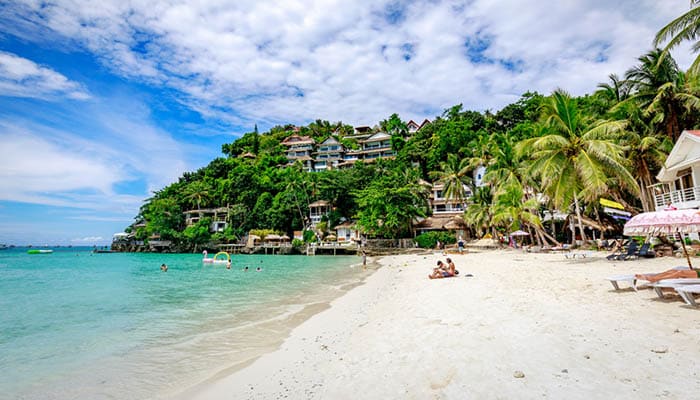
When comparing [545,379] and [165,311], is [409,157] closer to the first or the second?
[165,311]

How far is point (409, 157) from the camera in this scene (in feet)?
170

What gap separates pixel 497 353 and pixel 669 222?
608 cm

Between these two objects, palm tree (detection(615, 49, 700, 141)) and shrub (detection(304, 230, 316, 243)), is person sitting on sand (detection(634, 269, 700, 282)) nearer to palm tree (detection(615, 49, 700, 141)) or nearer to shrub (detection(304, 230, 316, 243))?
palm tree (detection(615, 49, 700, 141))

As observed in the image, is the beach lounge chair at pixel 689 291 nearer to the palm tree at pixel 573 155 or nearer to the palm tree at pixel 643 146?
the palm tree at pixel 573 155

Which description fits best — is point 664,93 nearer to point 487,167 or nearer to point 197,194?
point 487,167

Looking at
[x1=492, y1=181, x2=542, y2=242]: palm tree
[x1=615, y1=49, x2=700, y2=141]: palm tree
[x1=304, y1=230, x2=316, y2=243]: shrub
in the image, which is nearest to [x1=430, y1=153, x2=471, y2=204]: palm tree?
[x1=492, y1=181, x2=542, y2=242]: palm tree

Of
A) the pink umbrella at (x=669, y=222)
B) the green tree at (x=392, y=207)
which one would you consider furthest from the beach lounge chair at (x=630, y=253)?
the green tree at (x=392, y=207)

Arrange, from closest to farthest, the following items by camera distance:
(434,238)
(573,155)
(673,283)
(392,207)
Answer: (673,283)
(573,155)
(392,207)
(434,238)

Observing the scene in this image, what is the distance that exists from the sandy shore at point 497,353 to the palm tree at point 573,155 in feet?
26.4

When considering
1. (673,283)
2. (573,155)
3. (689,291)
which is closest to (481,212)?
(573,155)

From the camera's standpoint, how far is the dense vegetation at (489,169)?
1595 cm

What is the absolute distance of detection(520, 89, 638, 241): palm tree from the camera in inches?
573

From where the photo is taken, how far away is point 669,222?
755 centimetres

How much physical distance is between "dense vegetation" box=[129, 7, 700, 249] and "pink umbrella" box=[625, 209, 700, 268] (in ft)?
19.9
